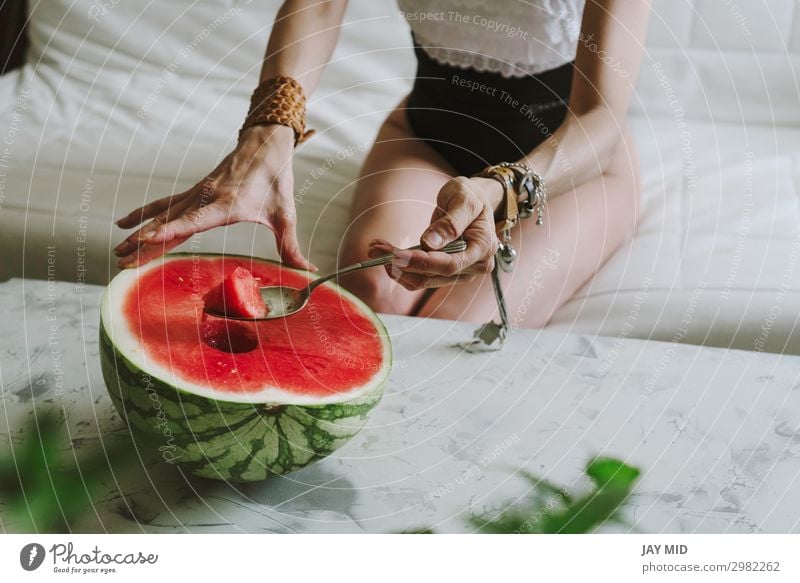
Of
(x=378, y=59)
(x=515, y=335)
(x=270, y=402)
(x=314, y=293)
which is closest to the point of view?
(x=270, y=402)

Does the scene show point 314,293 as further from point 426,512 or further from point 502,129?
point 502,129

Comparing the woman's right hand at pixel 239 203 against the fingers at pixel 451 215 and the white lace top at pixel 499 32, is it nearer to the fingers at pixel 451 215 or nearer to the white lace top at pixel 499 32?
the fingers at pixel 451 215

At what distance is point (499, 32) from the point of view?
78 centimetres

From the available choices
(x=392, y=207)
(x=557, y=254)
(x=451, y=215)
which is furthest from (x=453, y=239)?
(x=557, y=254)

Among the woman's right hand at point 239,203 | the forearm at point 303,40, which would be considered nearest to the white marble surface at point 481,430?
the woman's right hand at point 239,203

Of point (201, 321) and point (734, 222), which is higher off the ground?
point (734, 222)

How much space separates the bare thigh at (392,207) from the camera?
694 mm

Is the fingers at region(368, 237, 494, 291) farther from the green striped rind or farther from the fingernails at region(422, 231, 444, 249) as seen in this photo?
the green striped rind

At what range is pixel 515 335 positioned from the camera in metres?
0.70

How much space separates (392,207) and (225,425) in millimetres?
332

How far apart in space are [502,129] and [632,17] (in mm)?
161

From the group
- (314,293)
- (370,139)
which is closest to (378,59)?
(370,139)

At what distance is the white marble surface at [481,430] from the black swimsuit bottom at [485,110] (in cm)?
21

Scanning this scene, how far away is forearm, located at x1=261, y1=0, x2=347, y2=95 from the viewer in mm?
728
